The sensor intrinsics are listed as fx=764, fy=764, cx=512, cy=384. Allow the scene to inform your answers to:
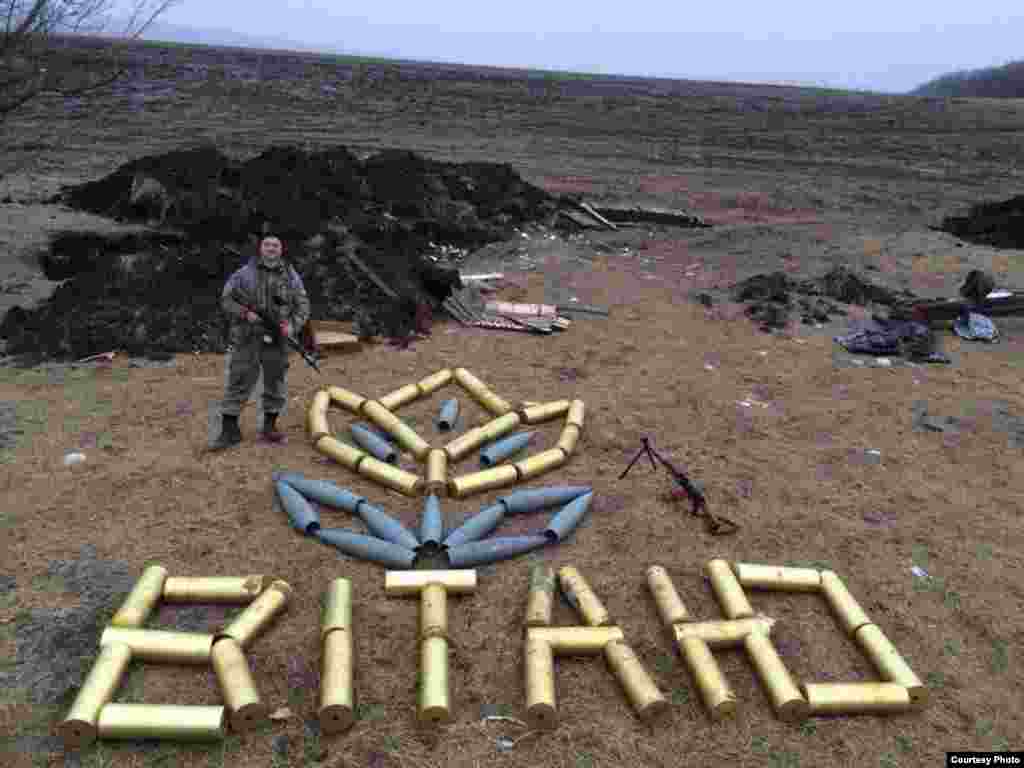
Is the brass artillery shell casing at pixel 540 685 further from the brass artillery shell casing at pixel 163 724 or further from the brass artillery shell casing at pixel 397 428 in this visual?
the brass artillery shell casing at pixel 397 428

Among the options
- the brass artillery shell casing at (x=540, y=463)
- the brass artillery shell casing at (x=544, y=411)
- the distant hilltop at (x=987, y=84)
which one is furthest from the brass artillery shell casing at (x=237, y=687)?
the distant hilltop at (x=987, y=84)

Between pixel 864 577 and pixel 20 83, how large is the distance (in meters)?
12.1

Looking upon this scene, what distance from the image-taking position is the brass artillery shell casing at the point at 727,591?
20.2 feet

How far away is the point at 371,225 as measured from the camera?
15.8 metres

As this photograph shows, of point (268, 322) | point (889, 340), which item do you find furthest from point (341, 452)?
point (889, 340)

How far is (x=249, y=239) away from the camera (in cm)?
1417

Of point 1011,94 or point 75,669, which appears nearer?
point 75,669

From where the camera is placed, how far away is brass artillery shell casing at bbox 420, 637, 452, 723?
5.03m

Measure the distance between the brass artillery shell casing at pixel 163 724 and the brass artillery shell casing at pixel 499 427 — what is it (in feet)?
15.0

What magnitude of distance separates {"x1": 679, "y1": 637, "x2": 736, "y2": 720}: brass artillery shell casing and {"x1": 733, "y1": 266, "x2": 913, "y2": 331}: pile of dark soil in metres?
8.84

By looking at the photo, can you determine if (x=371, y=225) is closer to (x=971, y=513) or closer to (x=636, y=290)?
(x=636, y=290)

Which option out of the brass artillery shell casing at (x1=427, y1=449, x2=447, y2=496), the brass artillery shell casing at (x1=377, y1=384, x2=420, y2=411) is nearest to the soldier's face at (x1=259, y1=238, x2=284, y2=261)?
the brass artillery shell casing at (x1=377, y1=384, x2=420, y2=411)

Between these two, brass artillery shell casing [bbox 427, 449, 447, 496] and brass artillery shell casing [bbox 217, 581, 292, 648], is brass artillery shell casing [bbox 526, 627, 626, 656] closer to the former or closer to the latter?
brass artillery shell casing [bbox 217, 581, 292, 648]

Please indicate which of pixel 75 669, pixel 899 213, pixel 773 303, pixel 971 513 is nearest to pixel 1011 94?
pixel 899 213
